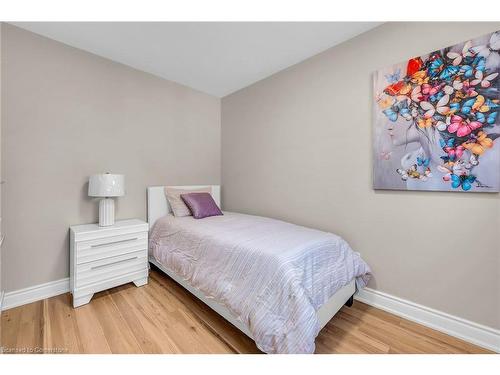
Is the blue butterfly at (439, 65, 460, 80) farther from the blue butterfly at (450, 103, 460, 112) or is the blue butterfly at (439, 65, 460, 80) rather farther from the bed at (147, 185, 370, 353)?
the bed at (147, 185, 370, 353)

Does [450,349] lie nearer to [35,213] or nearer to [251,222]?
[251,222]

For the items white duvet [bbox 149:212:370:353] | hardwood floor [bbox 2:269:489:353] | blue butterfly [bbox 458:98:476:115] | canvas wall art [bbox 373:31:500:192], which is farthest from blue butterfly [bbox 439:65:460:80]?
hardwood floor [bbox 2:269:489:353]

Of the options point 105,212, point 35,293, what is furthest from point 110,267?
point 35,293

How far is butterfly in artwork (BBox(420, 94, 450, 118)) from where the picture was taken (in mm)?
1482

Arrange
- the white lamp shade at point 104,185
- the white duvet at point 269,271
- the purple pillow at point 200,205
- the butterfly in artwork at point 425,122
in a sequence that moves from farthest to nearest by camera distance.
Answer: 1. the purple pillow at point 200,205
2. the white lamp shade at point 104,185
3. the butterfly in artwork at point 425,122
4. the white duvet at point 269,271

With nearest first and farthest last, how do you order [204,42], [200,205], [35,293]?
[35,293] < [204,42] < [200,205]

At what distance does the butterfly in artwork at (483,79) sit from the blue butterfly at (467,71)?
31 mm

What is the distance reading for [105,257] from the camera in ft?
6.40

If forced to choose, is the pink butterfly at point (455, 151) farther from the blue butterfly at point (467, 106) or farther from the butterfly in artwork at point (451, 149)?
the blue butterfly at point (467, 106)

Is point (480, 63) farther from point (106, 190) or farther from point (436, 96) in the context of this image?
point (106, 190)

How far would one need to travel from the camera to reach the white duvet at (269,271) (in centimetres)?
119

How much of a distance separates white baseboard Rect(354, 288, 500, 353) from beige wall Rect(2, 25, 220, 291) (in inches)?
103

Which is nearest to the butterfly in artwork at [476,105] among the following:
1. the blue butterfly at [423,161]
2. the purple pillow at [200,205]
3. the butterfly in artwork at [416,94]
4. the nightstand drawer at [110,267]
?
the butterfly in artwork at [416,94]

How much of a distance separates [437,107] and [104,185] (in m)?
2.81
